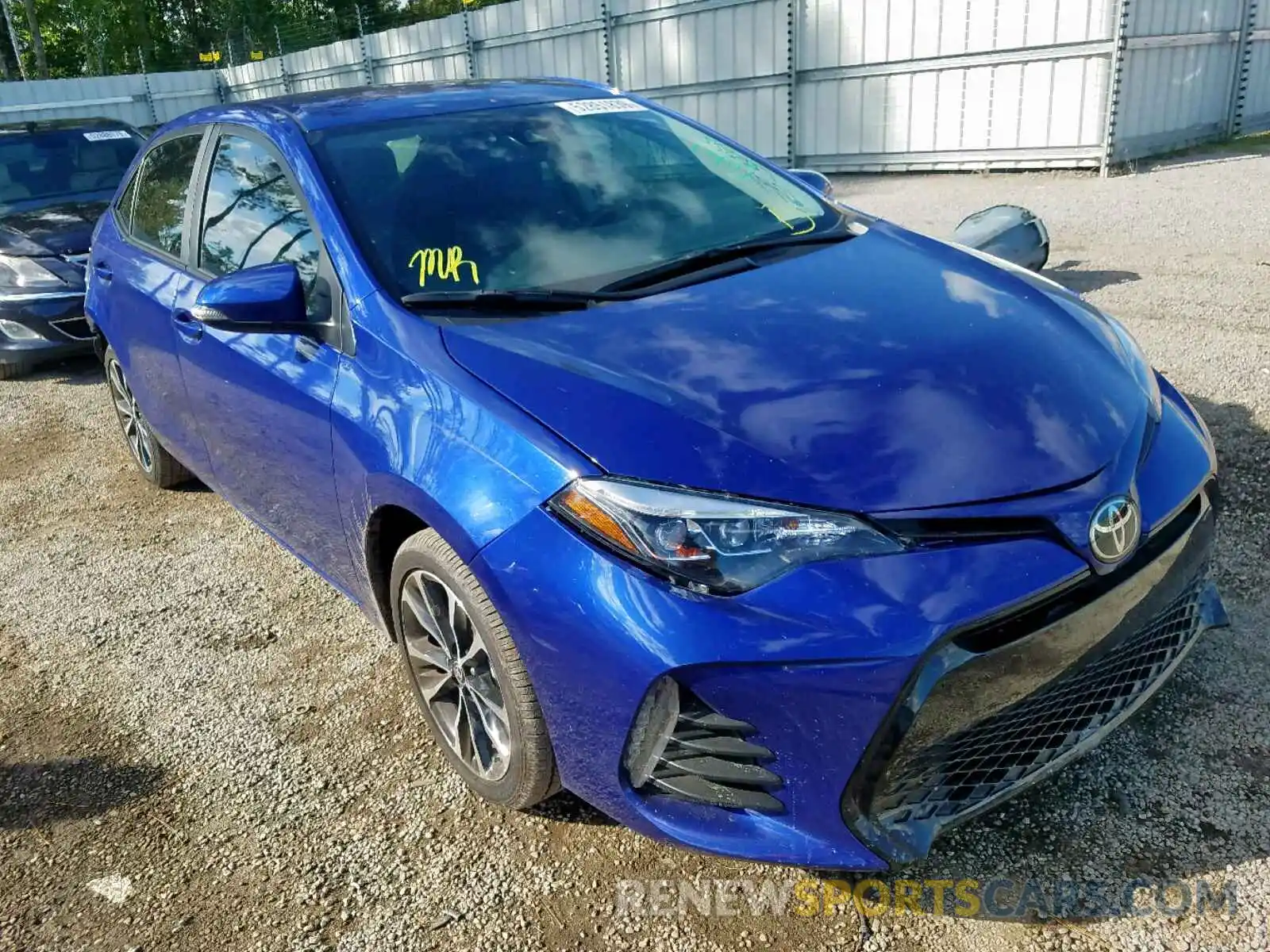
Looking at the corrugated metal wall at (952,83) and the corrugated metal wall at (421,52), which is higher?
the corrugated metal wall at (421,52)

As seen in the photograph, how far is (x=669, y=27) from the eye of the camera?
539 inches

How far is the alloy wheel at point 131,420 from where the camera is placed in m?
4.63

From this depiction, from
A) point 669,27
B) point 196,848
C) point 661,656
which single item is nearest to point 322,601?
point 196,848

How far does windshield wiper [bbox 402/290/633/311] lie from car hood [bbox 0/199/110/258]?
5.17 meters

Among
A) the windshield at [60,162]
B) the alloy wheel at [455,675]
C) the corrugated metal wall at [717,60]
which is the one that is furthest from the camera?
the corrugated metal wall at [717,60]

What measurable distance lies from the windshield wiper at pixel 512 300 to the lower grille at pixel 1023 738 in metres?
1.33

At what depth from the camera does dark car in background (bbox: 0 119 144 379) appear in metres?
6.44

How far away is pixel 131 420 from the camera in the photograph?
4828 millimetres

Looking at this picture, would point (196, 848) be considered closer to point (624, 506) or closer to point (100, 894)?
point (100, 894)

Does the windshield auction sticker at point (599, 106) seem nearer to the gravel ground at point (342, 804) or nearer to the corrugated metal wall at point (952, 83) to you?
the gravel ground at point (342, 804)

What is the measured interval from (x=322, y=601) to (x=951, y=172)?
979cm

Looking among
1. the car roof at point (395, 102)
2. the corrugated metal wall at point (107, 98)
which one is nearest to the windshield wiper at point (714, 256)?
the car roof at point (395, 102)

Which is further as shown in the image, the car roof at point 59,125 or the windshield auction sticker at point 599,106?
the car roof at point 59,125

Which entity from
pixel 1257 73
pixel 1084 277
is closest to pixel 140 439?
pixel 1084 277
